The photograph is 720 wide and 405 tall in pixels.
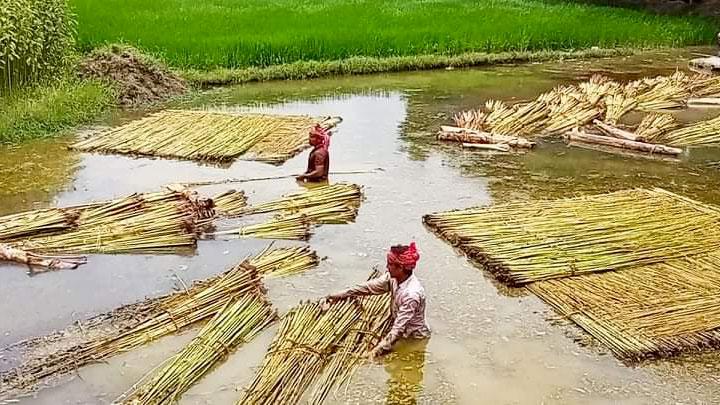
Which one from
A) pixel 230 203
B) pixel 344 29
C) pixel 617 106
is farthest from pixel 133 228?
pixel 344 29

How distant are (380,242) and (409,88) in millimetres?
6545

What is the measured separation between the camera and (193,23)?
50.4 feet

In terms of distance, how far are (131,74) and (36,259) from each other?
640cm

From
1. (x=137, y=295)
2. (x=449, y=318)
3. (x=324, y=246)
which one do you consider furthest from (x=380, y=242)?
(x=137, y=295)

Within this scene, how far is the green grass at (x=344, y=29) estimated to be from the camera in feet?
45.2

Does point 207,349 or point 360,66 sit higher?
point 360,66

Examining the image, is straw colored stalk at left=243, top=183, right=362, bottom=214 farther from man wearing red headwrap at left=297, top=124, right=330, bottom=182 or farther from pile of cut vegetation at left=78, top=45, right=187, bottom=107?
pile of cut vegetation at left=78, top=45, right=187, bottom=107

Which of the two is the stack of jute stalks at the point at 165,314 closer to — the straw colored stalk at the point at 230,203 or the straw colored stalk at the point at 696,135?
the straw colored stalk at the point at 230,203

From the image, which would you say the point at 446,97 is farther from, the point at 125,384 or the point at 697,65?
the point at 125,384

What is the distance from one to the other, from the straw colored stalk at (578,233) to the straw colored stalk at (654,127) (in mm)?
2362

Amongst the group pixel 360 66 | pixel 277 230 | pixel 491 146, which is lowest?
pixel 277 230

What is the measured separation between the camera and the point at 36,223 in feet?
20.7

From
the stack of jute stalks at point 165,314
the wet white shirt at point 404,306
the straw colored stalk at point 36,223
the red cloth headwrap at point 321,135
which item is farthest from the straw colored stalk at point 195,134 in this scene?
the wet white shirt at point 404,306

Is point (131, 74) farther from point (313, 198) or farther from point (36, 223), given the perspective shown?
point (36, 223)
